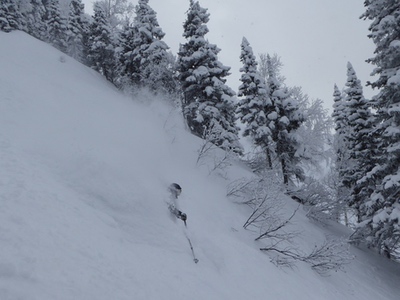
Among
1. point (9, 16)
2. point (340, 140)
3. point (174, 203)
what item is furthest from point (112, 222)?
point (9, 16)

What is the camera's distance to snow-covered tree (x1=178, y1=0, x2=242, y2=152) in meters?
21.7

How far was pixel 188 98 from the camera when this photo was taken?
2350cm

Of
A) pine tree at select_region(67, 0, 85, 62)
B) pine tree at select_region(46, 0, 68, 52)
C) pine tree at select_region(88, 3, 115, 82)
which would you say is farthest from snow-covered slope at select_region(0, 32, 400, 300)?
→ pine tree at select_region(46, 0, 68, 52)

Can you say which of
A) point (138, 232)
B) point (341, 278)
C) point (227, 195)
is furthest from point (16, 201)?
point (341, 278)

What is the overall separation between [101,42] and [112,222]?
28.9 m

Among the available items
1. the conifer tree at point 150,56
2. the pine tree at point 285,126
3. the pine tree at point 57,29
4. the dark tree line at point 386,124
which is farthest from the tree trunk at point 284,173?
the pine tree at point 57,29

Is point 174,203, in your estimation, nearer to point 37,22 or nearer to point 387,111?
point 387,111

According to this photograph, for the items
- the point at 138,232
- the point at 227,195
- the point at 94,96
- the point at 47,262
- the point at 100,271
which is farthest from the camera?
the point at 94,96

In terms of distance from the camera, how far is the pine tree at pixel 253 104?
20562mm

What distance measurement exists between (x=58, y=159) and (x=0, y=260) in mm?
4551

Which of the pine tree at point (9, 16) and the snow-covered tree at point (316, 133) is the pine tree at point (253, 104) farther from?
the pine tree at point (9, 16)

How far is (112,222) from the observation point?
6805 millimetres

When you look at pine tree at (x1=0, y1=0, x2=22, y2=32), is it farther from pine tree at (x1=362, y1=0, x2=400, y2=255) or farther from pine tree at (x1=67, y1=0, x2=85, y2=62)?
pine tree at (x1=362, y1=0, x2=400, y2=255)

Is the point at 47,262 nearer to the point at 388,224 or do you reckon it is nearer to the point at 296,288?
the point at 296,288
